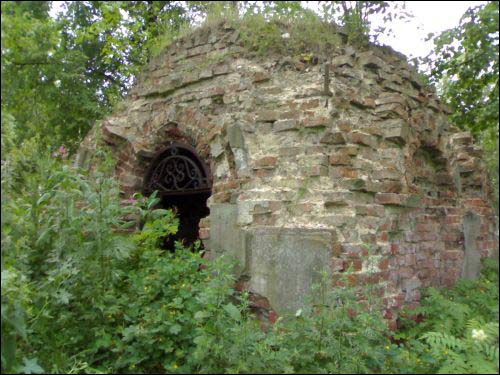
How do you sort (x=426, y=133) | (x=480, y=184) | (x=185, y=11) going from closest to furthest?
1. (x=426, y=133)
2. (x=480, y=184)
3. (x=185, y=11)

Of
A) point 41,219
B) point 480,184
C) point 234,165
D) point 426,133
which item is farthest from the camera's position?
point 480,184

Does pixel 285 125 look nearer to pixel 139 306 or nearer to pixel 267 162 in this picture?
pixel 267 162

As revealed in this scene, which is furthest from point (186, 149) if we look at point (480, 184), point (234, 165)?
point (480, 184)

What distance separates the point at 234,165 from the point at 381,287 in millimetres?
1616

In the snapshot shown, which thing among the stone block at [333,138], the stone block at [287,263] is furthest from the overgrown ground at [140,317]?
the stone block at [333,138]

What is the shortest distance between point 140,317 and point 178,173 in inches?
86.1

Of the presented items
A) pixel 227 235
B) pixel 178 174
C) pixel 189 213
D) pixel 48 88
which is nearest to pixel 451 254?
pixel 227 235

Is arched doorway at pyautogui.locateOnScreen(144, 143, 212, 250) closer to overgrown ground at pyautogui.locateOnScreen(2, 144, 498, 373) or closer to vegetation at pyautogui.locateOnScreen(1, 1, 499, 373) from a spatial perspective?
vegetation at pyautogui.locateOnScreen(1, 1, 499, 373)

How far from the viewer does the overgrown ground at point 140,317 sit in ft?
9.12

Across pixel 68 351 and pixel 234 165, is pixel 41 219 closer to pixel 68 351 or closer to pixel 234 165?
pixel 68 351

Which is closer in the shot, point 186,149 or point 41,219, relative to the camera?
point 41,219

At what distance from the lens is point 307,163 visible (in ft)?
13.1

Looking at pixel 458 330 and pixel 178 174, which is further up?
pixel 178 174

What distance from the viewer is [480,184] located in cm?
555
